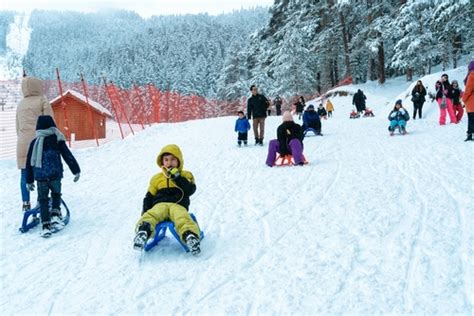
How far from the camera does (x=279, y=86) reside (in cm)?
3716

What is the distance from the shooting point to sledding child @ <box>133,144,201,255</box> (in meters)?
4.02

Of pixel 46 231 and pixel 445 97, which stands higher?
pixel 445 97

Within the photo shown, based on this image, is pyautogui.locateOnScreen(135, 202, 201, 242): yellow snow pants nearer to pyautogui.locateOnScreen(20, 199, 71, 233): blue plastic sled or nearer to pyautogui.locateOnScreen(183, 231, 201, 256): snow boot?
pyautogui.locateOnScreen(183, 231, 201, 256): snow boot

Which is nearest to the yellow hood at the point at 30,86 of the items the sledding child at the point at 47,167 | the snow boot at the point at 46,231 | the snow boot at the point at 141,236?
the sledding child at the point at 47,167

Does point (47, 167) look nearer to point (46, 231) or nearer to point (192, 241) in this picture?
point (46, 231)

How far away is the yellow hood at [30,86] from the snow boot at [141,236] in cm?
323

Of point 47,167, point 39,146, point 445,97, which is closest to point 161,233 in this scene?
point 47,167

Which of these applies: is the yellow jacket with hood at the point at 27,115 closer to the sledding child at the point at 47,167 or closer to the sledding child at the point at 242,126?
the sledding child at the point at 47,167

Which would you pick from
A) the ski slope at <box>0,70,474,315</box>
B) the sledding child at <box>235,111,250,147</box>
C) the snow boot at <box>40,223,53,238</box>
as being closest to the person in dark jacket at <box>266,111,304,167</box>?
the ski slope at <box>0,70,474,315</box>

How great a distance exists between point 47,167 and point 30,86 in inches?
62.7

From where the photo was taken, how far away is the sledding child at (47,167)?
5.02 metres

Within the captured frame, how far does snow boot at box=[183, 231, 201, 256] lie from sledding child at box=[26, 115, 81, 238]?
2.10 meters

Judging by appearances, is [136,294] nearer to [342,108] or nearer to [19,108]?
[19,108]

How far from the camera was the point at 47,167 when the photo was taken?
5051 millimetres
